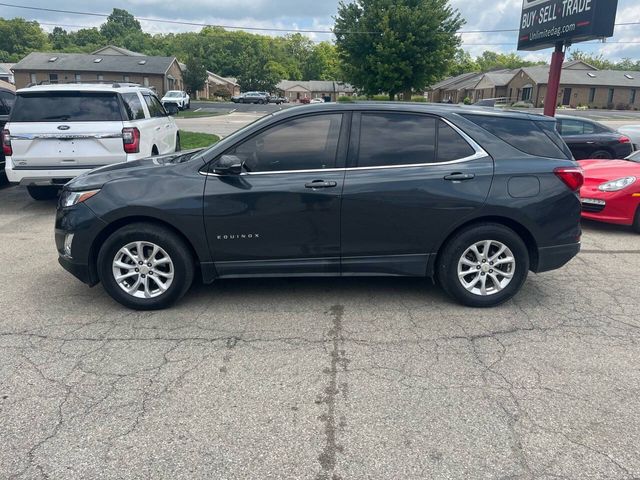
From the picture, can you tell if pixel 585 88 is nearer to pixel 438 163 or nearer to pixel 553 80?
pixel 553 80

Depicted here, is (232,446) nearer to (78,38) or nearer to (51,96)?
(51,96)

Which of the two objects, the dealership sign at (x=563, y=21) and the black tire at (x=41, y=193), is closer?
the black tire at (x=41, y=193)

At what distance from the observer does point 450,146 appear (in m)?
4.46

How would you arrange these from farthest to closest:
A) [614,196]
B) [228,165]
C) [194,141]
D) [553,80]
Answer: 1. [194,141]
2. [553,80]
3. [614,196]
4. [228,165]

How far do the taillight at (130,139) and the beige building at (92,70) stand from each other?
185 ft

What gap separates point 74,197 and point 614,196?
6957mm

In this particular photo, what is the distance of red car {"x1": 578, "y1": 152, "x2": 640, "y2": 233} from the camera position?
7.21m

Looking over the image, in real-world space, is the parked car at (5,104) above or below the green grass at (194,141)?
above

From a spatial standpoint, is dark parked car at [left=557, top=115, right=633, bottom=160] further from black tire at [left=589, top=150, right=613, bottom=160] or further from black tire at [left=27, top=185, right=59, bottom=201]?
black tire at [left=27, top=185, right=59, bottom=201]

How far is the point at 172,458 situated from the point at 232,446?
31 centimetres

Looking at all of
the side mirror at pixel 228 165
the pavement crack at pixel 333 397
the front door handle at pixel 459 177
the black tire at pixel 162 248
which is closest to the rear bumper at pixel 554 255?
the front door handle at pixel 459 177

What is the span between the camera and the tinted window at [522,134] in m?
4.55

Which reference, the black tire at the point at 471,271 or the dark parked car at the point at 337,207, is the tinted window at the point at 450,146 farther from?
the black tire at the point at 471,271

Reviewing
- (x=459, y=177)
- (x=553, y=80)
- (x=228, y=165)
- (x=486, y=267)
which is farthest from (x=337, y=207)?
(x=553, y=80)
